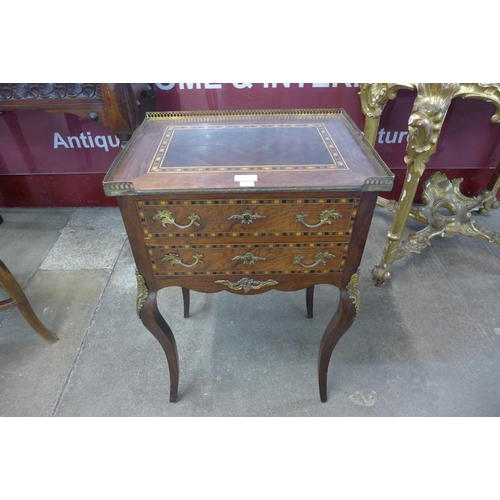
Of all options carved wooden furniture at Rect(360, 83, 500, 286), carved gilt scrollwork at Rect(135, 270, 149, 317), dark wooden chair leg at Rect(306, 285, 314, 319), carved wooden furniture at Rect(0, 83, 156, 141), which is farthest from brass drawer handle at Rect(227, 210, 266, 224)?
carved wooden furniture at Rect(0, 83, 156, 141)

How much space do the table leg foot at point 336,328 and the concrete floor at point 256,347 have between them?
0.43ft

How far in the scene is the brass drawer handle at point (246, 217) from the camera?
0.98 meters

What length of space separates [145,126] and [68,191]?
5.48 ft

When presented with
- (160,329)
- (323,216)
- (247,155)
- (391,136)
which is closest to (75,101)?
(247,155)

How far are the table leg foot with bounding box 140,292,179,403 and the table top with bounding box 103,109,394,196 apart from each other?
16.7 inches

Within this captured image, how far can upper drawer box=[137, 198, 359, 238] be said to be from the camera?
961mm

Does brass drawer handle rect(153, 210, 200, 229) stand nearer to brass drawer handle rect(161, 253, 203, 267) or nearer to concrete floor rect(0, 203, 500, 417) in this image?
brass drawer handle rect(161, 253, 203, 267)

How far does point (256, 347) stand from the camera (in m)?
1.70

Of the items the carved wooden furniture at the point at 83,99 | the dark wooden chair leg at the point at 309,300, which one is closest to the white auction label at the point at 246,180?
the dark wooden chair leg at the point at 309,300

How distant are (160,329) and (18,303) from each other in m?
0.81

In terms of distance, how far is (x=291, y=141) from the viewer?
1.19 m

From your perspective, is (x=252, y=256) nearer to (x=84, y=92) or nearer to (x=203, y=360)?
(x=203, y=360)

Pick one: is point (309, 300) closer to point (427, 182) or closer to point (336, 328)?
point (336, 328)
